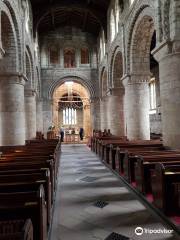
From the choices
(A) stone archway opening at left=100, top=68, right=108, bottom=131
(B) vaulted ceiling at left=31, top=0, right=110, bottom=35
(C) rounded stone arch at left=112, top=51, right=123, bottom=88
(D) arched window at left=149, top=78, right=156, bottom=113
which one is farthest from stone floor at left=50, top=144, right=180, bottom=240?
(D) arched window at left=149, top=78, right=156, bottom=113

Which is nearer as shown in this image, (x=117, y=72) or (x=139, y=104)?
(x=139, y=104)

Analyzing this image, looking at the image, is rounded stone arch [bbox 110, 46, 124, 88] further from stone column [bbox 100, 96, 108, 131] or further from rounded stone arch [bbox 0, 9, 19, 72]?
rounded stone arch [bbox 0, 9, 19, 72]

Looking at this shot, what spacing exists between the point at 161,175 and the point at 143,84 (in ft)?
31.0

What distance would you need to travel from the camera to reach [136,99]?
13727 mm

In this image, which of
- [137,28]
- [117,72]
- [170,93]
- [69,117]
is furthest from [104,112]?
[69,117]

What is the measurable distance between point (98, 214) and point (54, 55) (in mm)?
22457

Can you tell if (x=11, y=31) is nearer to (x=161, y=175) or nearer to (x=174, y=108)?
(x=174, y=108)

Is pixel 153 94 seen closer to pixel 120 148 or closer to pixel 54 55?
pixel 54 55

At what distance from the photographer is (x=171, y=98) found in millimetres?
8734

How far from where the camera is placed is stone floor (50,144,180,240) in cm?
439

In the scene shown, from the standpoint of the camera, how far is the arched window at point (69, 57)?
26109 mm

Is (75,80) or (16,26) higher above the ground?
(75,80)

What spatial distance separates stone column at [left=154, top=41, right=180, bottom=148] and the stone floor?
222cm

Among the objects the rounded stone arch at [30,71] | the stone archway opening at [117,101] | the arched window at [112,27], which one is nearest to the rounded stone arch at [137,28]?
the stone archway opening at [117,101]
